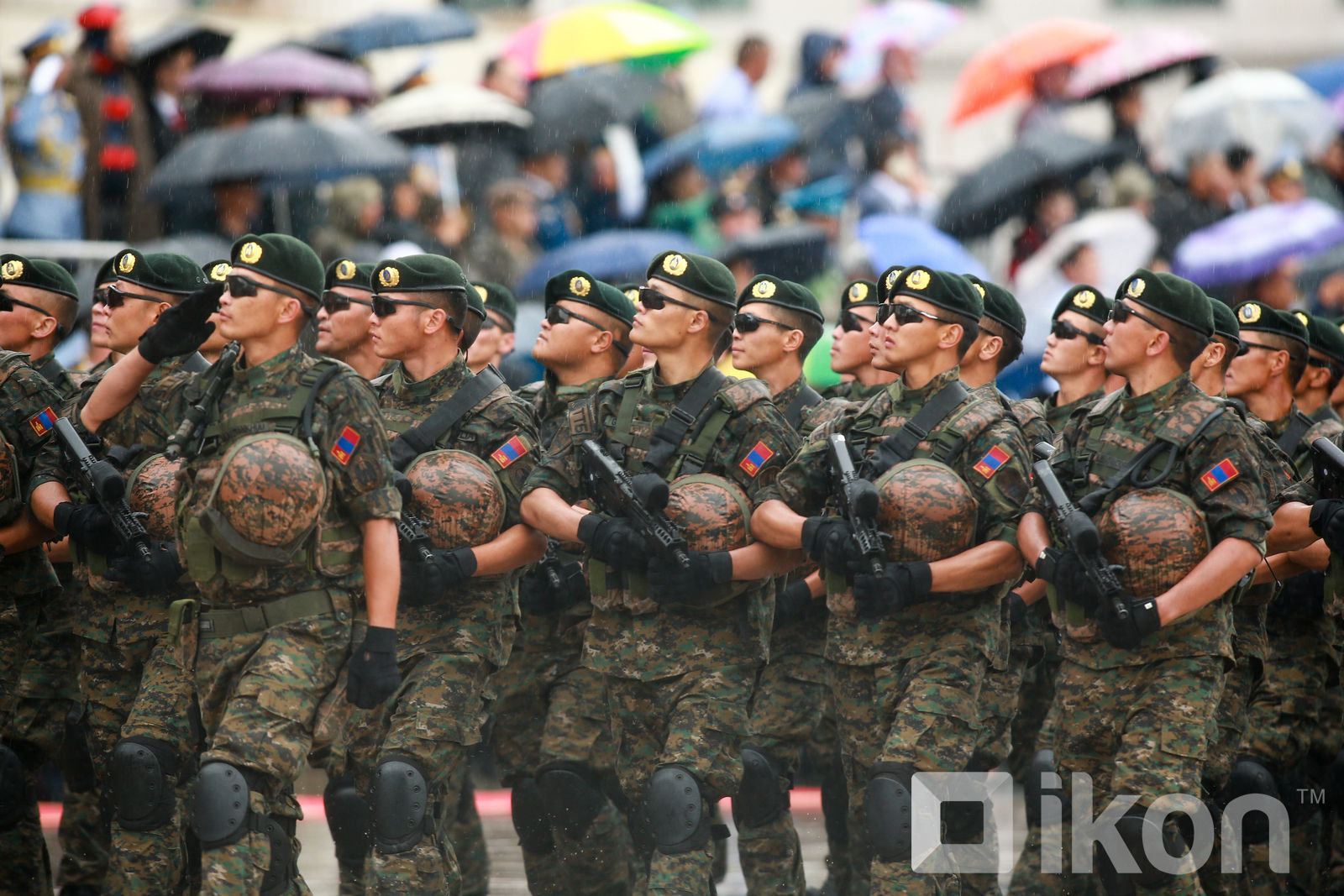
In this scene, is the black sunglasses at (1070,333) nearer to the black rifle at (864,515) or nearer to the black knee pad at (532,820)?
the black rifle at (864,515)

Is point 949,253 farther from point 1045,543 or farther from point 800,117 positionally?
point 1045,543

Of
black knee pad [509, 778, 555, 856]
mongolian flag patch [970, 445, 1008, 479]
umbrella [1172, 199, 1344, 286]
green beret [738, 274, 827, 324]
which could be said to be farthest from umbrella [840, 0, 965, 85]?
black knee pad [509, 778, 555, 856]

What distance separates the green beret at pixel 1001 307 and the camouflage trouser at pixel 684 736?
6.91 feet

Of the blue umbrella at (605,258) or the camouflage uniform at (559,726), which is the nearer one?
the camouflage uniform at (559,726)

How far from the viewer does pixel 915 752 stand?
6461mm

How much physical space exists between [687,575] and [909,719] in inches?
37.6

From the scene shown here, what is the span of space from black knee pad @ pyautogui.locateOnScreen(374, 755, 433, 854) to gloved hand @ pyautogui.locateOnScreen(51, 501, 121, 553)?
1.44 m

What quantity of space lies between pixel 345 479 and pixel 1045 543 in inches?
99.1

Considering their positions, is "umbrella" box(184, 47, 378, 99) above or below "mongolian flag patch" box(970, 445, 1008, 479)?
above

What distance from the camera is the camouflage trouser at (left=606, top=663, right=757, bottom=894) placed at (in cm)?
659

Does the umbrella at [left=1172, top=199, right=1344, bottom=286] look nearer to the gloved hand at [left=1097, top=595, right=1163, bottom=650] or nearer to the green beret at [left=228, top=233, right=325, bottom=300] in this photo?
the gloved hand at [left=1097, top=595, right=1163, bottom=650]

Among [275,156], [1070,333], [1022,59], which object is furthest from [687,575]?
[1022,59]

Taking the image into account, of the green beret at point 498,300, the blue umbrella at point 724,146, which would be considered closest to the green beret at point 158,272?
the green beret at point 498,300

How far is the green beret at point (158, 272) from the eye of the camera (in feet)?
25.1
